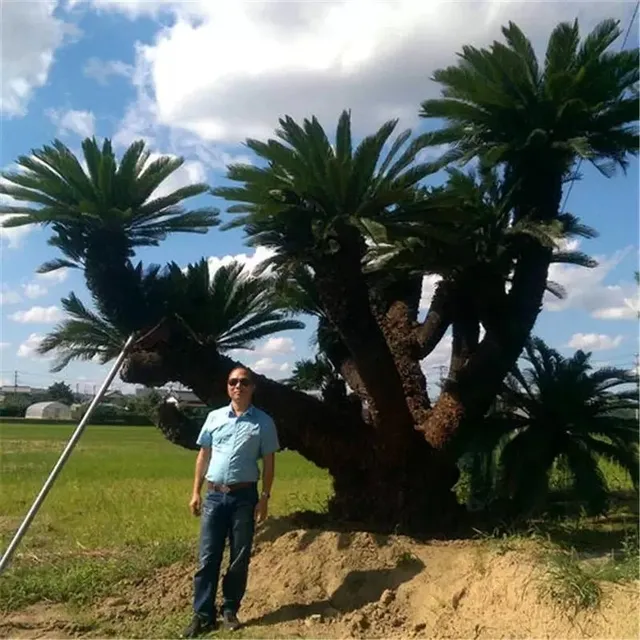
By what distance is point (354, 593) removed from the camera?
26.5 feet

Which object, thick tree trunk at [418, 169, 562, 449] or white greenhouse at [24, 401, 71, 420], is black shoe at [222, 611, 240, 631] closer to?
thick tree trunk at [418, 169, 562, 449]

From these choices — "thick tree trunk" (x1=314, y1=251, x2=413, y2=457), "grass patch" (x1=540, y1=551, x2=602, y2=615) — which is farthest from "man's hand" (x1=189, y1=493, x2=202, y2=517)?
"grass patch" (x1=540, y1=551, x2=602, y2=615)

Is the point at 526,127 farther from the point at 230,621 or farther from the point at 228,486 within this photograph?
the point at 230,621

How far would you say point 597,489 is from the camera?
33.6ft

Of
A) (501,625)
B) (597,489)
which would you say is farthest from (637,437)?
A: (501,625)

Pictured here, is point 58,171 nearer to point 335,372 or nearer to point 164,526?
point 335,372

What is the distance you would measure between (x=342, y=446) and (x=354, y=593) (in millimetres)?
2394

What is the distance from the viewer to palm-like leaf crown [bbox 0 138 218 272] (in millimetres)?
9758

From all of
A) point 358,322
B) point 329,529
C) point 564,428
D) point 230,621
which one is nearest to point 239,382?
point 230,621

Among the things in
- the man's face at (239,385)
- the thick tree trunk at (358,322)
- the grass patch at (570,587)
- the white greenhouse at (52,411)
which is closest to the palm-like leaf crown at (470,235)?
the thick tree trunk at (358,322)

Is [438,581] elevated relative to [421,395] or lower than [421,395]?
lower

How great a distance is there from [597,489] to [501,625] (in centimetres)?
366

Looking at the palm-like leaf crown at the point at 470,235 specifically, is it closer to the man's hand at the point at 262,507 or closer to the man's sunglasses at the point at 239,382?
the man's sunglasses at the point at 239,382

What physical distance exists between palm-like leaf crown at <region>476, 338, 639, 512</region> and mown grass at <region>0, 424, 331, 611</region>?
3.50 metres
